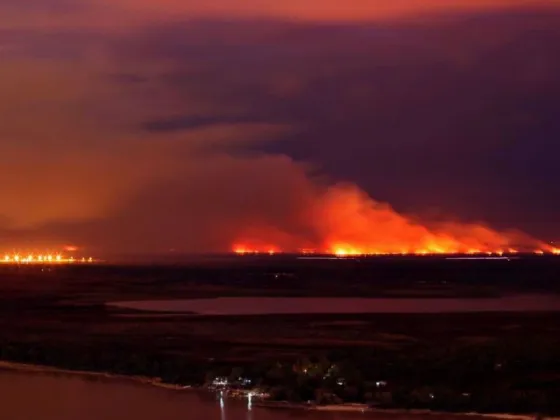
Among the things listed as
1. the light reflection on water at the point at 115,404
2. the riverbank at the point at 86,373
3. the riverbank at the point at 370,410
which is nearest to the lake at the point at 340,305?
the riverbank at the point at 86,373

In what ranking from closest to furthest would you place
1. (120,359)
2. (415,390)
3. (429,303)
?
1. (415,390)
2. (120,359)
3. (429,303)

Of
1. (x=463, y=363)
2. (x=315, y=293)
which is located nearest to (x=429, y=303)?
(x=315, y=293)

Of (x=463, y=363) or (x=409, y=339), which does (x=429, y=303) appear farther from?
(x=463, y=363)

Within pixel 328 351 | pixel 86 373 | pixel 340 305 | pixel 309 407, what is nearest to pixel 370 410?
pixel 309 407

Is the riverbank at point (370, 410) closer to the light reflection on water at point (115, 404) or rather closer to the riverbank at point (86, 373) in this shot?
the light reflection on water at point (115, 404)

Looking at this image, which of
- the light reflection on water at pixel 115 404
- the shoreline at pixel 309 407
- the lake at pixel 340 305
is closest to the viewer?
the light reflection on water at pixel 115 404
